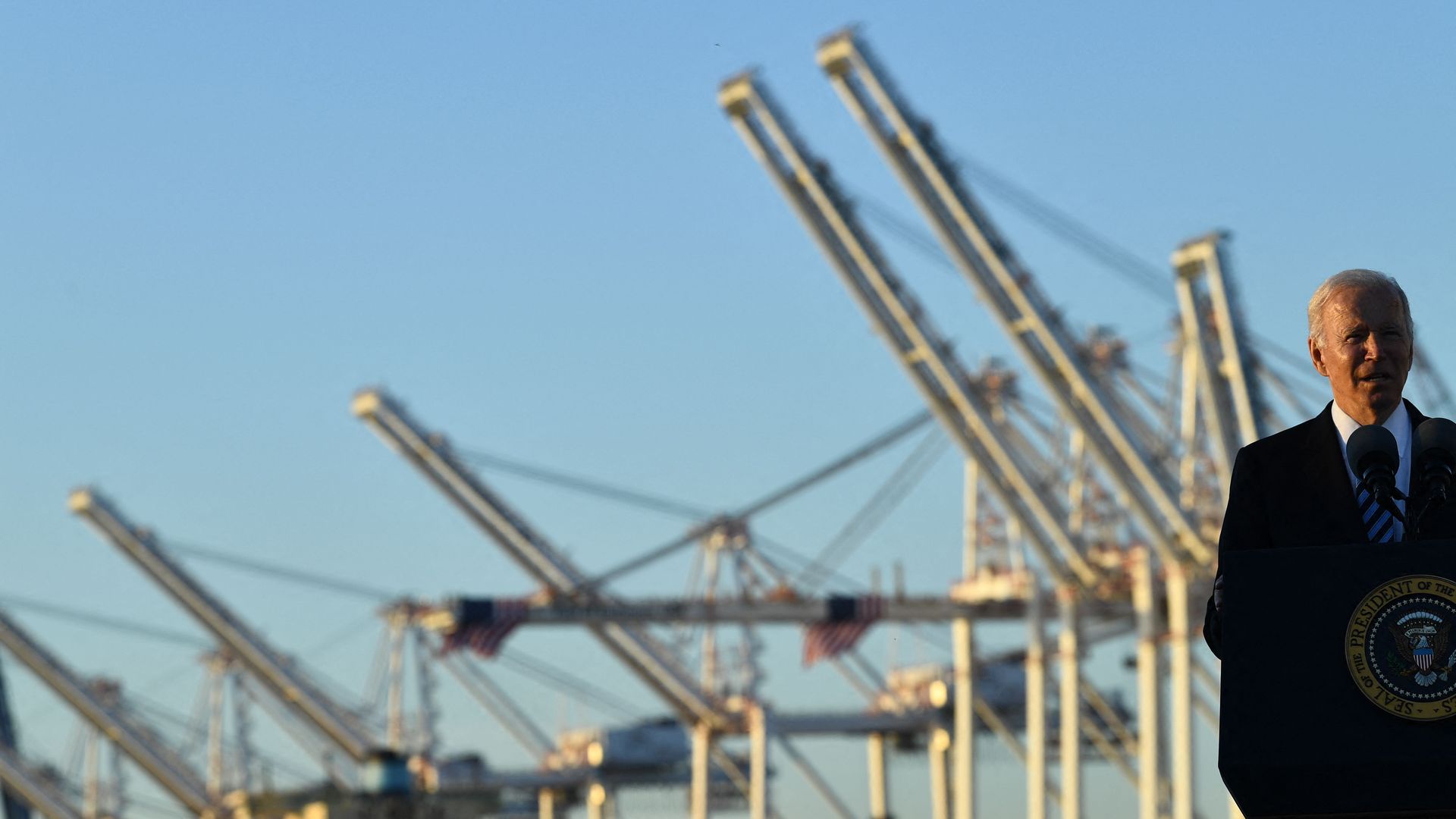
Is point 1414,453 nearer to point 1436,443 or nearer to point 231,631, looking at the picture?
point 1436,443

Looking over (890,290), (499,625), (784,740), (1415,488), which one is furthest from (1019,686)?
(1415,488)

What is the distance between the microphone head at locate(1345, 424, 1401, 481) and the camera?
4273 mm

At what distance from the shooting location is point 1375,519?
4473mm

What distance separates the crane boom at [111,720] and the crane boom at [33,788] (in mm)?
6076

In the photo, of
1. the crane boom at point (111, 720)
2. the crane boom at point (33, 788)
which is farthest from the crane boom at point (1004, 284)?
the crane boom at point (33, 788)

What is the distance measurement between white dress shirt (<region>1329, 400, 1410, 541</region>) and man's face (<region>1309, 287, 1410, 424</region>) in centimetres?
2

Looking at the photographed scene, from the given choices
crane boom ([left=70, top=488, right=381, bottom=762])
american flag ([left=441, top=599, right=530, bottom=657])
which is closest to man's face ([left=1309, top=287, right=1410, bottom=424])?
american flag ([left=441, top=599, right=530, bottom=657])

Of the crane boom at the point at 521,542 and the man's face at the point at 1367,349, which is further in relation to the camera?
the crane boom at the point at 521,542

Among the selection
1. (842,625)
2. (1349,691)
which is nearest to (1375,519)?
(1349,691)

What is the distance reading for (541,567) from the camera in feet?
241

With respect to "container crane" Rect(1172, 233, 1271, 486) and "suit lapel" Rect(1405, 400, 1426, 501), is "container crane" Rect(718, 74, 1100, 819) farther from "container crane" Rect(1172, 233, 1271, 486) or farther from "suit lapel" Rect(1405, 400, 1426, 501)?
"suit lapel" Rect(1405, 400, 1426, 501)

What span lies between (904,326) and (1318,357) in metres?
51.5

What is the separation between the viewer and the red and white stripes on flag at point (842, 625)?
67.1m

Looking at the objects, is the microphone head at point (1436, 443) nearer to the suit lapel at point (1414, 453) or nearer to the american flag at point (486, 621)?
the suit lapel at point (1414, 453)
